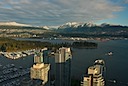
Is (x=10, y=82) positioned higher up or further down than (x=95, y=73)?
further down

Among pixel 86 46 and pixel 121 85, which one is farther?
pixel 86 46

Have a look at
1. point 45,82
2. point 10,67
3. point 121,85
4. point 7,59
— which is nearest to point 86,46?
point 7,59

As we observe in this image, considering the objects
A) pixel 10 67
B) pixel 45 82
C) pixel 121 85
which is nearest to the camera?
pixel 45 82

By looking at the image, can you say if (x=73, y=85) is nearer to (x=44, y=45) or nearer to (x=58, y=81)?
(x=58, y=81)

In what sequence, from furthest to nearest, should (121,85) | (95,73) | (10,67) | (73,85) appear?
(10,67), (121,85), (73,85), (95,73)

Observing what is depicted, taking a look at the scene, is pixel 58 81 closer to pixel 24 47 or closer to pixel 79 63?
pixel 79 63

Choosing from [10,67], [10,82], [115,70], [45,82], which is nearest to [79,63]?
[115,70]
